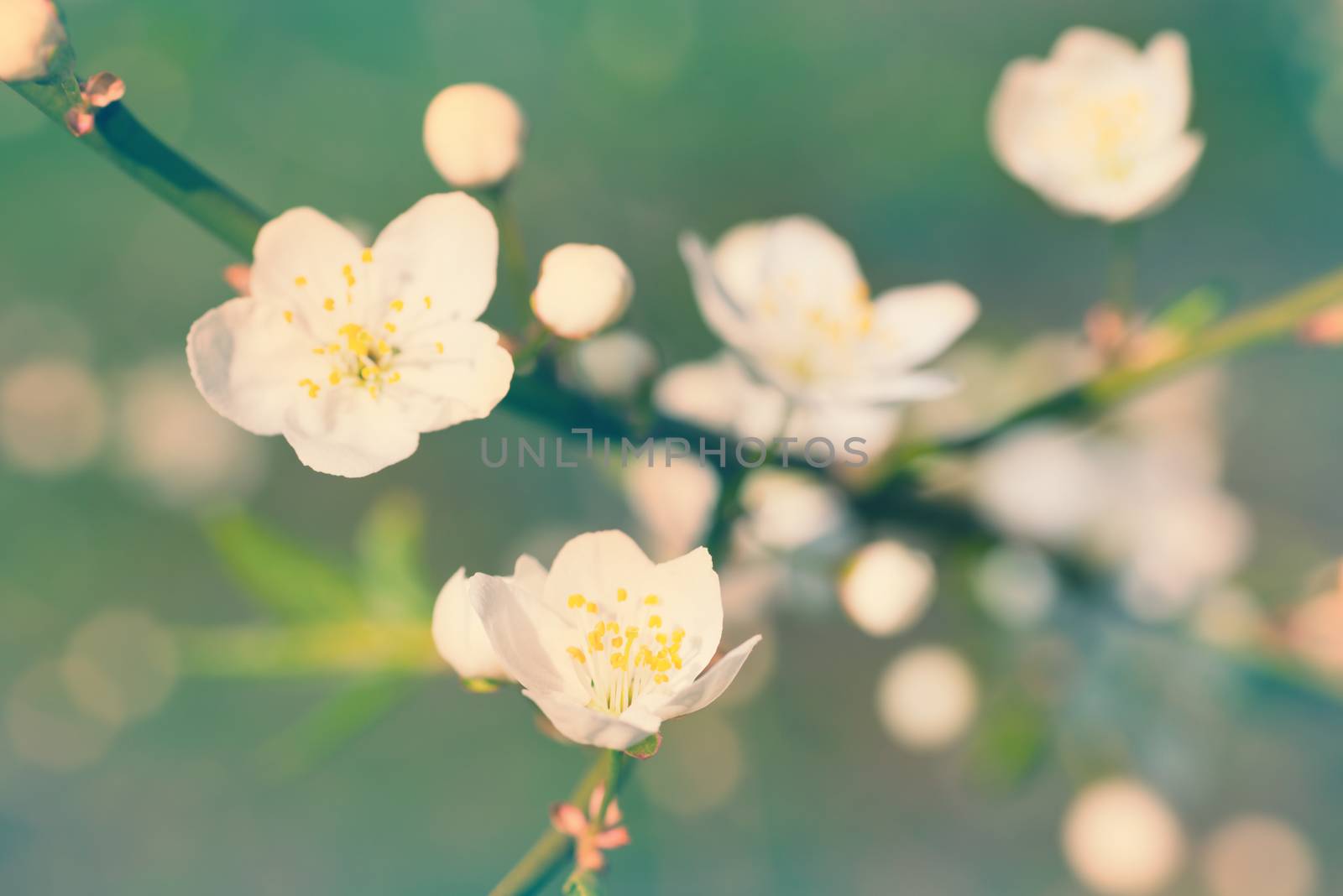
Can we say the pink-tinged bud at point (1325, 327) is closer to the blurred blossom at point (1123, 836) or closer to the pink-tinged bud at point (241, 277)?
the blurred blossom at point (1123, 836)

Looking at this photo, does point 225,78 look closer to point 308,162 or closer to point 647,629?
point 308,162

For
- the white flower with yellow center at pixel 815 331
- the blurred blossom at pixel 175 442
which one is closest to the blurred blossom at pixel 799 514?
the white flower with yellow center at pixel 815 331

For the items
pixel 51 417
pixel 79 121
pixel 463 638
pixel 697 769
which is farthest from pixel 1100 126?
pixel 51 417

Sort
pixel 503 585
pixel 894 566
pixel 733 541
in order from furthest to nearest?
pixel 733 541 < pixel 894 566 < pixel 503 585

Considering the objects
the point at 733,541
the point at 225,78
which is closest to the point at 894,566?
the point at 733,541

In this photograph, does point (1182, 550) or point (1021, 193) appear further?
point (1021, 193)

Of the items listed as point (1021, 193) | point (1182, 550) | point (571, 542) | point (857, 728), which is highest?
point (1021, 193)

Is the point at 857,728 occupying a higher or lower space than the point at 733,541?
lower
